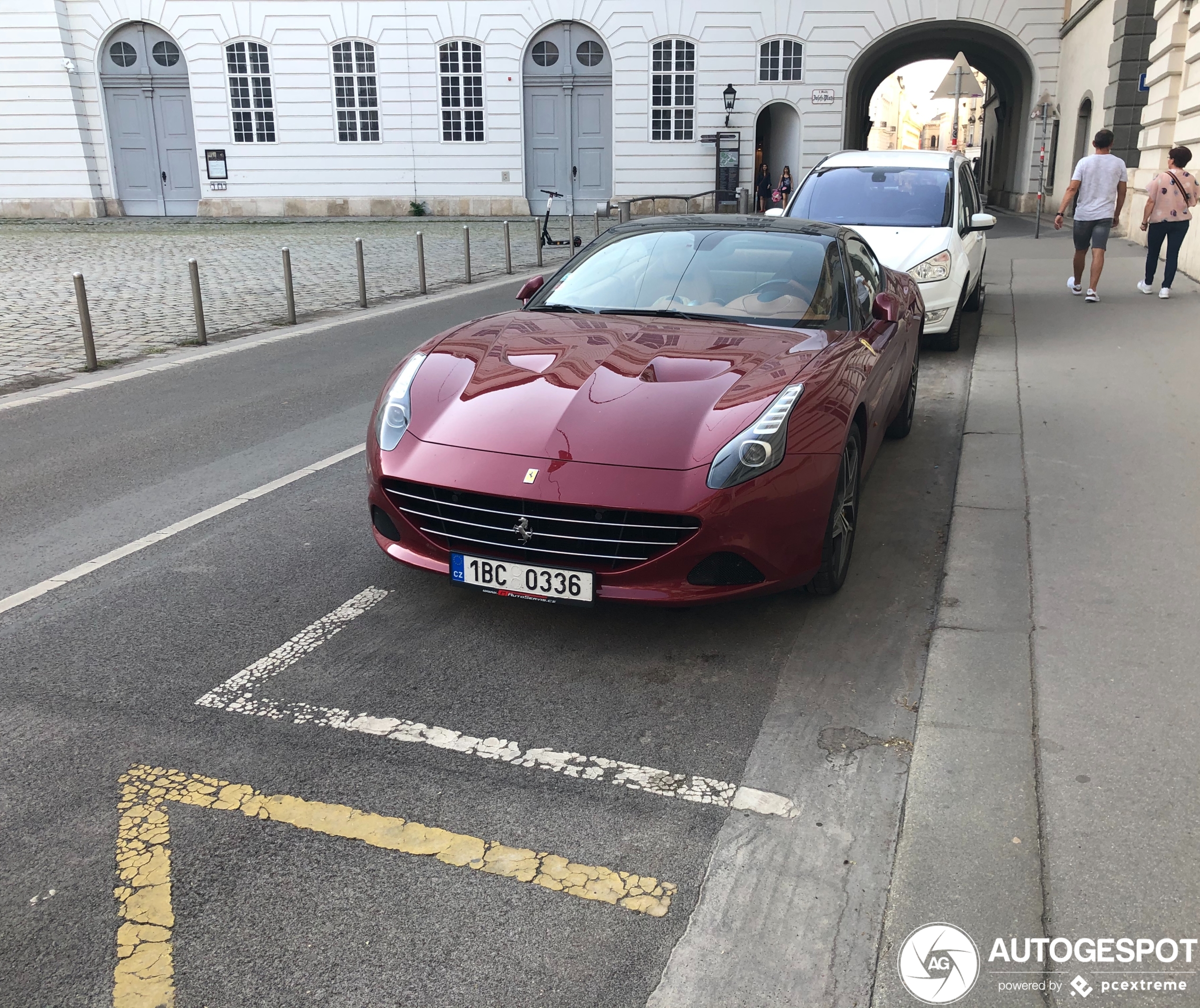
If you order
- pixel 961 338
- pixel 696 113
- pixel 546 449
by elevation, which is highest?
pixel 696 113

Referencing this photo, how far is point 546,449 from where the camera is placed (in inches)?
152

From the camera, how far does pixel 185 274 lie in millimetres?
17047

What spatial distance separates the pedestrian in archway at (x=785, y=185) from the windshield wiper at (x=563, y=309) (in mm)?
27558

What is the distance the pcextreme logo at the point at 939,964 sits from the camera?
2.36 metres

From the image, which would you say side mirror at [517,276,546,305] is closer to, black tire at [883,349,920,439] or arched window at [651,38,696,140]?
black tire at [883,349,920,439]

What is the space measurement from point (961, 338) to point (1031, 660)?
7.78m

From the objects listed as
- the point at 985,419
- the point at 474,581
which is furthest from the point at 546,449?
the point at 985,419

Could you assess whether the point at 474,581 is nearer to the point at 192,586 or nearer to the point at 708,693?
the point at 708,693

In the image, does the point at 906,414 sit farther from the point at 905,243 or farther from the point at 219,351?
the point at 219,351

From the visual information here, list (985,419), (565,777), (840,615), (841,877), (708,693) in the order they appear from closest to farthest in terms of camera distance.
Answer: (841,877)
(565,777)
(708,693)
(840,615)
(985,419)

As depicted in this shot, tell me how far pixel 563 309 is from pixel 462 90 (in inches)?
1286

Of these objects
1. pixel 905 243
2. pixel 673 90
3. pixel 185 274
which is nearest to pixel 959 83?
pixel 905 243

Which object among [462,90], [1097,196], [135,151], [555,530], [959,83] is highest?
[462,90]

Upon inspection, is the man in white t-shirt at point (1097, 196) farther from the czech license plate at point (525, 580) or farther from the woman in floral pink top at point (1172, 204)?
the czech license plate at point (525, 580)
